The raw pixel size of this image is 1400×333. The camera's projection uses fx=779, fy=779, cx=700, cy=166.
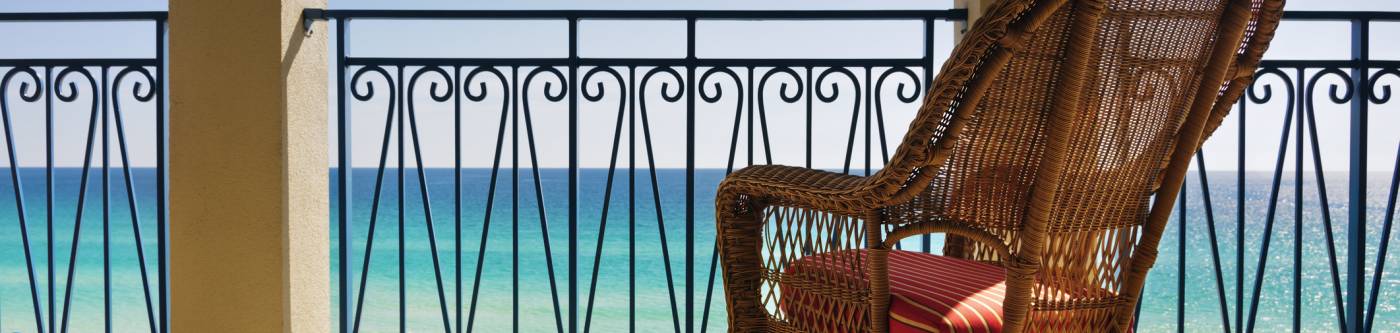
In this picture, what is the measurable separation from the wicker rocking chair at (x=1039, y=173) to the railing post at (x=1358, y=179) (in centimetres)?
122

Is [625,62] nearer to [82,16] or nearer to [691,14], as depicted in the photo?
[691,14]

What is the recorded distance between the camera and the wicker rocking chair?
0.85m

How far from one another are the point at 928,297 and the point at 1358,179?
1.64m

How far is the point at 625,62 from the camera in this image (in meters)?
1.90

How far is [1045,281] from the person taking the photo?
0.98 metres

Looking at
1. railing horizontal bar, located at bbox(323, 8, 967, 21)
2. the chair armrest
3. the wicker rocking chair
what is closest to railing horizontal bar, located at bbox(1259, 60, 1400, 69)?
railing horizontal bar, located at bbox(323, 8, 967, 21)

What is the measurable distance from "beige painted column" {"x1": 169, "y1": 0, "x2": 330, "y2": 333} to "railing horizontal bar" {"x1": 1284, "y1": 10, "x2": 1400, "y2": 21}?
7.52 feet

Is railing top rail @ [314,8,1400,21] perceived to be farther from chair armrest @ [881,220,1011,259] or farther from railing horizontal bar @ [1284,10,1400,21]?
chair armrest @ [881,220,1011,259]

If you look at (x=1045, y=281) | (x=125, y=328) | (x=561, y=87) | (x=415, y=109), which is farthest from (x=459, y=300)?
(x=125, y=328)

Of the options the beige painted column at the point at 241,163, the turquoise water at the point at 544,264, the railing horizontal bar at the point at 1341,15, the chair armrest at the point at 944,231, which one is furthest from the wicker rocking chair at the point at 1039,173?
the turquoise water at the point at 544,264

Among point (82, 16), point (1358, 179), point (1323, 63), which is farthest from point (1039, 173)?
point (82, 16)

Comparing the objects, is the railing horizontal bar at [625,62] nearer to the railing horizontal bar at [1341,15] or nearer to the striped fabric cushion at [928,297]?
the striped fabric cushion at [928,297]

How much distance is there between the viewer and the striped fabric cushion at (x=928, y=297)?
0.97 meters

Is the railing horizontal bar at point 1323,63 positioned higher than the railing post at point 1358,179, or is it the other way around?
the railing horizontal bar at point 1323,63
